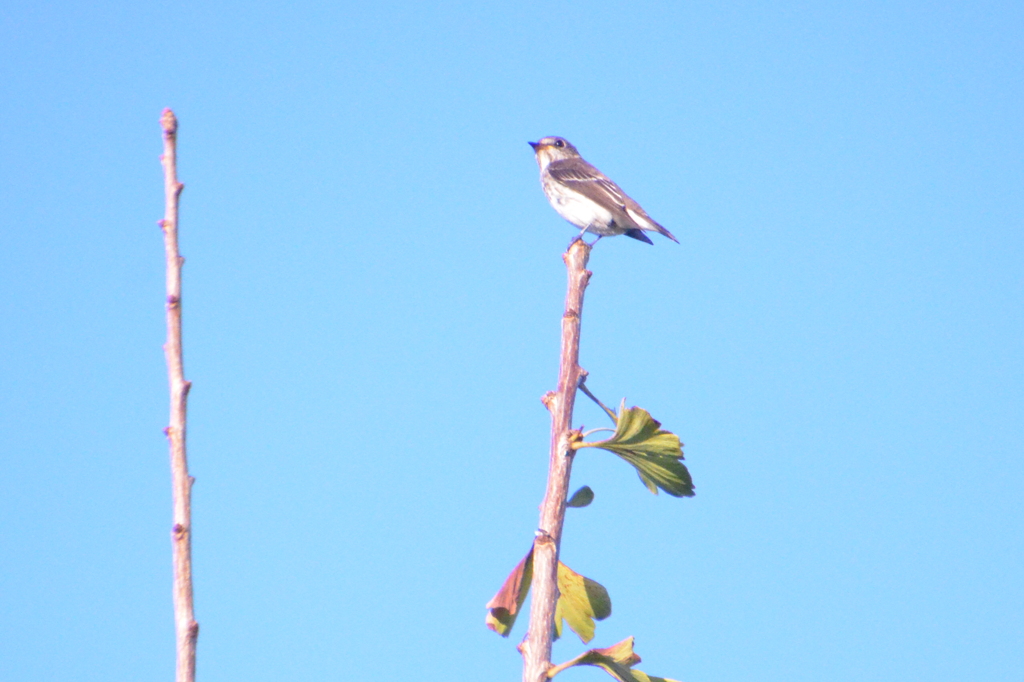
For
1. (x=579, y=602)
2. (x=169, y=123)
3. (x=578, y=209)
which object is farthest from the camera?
(x=578, y=209)

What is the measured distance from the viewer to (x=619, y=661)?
2686 millimetres

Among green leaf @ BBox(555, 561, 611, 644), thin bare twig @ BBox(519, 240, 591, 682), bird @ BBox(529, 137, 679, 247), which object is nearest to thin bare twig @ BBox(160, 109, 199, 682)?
thin bare twig @ BBox(519, 240, 591, 682)

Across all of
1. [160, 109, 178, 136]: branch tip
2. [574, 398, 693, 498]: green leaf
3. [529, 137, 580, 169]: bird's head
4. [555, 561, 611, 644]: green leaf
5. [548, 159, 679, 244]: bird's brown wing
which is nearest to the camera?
[160, 109, 178, 136]: branch tip

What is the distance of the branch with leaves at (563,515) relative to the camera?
8.10ft

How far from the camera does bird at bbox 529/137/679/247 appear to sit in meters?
10.9

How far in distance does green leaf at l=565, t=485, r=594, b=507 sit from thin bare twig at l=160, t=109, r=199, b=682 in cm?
140

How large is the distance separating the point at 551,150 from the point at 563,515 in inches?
425

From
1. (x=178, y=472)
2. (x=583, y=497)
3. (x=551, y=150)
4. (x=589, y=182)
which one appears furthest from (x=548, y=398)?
(x=551, y=150)

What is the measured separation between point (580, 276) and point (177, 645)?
6.13ft

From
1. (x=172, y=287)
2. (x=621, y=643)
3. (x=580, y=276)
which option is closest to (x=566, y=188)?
(x=580, y=276)

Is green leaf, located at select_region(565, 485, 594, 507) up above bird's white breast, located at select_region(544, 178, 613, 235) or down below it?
below

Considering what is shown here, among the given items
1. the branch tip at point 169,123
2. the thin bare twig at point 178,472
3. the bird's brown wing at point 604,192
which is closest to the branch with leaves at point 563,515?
the thin bare twig at point 178,472

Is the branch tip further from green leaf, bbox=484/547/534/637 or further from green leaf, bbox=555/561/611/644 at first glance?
green leaf, bbox=555/561/611/644

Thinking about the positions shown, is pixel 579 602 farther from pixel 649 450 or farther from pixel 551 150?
pixel 551 150
